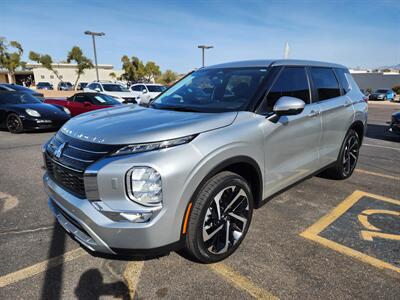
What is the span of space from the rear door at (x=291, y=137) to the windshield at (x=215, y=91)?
238 mm

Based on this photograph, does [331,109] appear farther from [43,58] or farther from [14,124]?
Answer: [43,58]

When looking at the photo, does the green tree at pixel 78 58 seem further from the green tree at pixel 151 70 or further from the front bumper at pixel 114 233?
the front bumper at pixel 114 233

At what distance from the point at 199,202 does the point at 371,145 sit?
7501 mm

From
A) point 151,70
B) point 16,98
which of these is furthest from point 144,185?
point 151,70

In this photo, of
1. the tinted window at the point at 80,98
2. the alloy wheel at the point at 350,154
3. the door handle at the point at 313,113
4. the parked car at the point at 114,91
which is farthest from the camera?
the parked car at the point at 114,91

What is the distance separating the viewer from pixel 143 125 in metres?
2.53

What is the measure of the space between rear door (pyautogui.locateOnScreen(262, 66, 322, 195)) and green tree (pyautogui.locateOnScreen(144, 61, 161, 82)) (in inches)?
2523

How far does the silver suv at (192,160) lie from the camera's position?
2.14m

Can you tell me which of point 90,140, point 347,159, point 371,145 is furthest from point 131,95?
point 90,140

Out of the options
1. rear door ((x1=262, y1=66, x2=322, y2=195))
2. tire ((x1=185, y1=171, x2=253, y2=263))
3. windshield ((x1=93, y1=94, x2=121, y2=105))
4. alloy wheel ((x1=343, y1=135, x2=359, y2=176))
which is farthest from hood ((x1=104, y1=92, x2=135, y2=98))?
tire ((x1=185, y1=171, x2=253, y2=263))

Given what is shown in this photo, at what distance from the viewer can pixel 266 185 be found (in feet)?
10.1

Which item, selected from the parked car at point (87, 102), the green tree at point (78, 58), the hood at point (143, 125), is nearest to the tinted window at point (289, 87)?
the hood at point (143, 125)

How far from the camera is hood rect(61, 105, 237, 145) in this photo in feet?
7.55

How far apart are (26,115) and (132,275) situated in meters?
8.25
